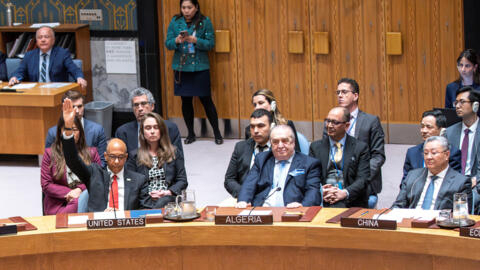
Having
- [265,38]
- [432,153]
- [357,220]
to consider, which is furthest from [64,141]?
[265,38]

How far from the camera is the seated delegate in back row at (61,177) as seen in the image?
6.11 metres

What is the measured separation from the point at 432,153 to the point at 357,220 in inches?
38.2

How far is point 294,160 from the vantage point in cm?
553

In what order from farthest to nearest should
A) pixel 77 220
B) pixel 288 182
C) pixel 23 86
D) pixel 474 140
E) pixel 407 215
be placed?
pixel 23 86 → pixel 474 140 → pixel 288 182 → pixel 77 220 → pixel 407 215

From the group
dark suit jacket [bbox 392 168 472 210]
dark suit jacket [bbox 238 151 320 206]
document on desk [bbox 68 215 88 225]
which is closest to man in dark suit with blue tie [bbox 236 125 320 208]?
dark suit jacket [bbox 238 151 320 206]

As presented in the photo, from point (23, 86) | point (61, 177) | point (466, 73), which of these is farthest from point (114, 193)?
point (23, 86)

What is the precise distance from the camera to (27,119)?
29.1 feet

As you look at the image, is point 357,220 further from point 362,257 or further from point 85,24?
point 85,24

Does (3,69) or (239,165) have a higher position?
(3,69)

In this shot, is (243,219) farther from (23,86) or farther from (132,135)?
(23,86)

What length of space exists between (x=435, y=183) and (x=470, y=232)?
104 centimetres

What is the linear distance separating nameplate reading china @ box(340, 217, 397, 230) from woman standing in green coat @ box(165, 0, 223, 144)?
16.2 feet

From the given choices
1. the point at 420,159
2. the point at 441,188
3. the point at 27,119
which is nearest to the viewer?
the point at 441,188

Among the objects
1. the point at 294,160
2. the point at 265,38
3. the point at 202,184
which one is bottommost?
the point at 202,184
